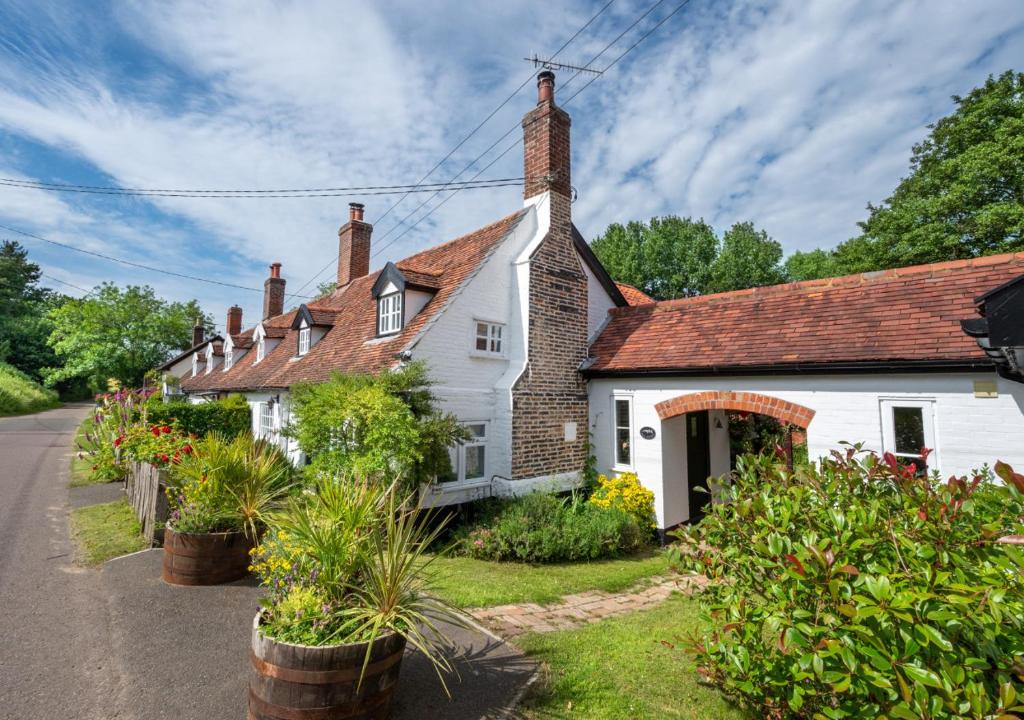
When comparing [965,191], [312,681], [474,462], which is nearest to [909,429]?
[474,462]

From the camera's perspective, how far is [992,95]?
2197 cm

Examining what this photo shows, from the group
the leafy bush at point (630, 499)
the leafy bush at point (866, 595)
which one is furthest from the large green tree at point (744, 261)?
the leafy bush at point (866, 595)

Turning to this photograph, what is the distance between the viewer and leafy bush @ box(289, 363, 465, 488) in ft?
26.8

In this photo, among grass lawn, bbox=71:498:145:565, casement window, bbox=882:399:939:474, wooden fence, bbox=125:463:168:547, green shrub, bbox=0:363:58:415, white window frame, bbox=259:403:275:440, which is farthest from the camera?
green shrub, bbox=0:363:58:415

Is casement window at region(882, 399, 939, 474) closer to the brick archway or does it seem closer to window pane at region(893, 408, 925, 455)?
window pane at region(893, 408, 925, 455)

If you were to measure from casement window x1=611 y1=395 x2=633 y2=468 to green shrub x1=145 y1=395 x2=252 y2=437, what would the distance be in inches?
508

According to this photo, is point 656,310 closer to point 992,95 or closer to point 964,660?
point 964,660

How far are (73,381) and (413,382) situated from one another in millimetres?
64460

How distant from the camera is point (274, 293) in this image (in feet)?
82.6

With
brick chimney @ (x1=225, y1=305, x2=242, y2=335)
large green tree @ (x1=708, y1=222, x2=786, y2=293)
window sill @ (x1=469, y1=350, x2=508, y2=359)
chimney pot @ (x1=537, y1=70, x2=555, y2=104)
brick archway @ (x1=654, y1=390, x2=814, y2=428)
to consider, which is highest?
large green tree @ (x1=708, y1=222, x2=786, y2=293)

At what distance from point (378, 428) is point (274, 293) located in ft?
66.8

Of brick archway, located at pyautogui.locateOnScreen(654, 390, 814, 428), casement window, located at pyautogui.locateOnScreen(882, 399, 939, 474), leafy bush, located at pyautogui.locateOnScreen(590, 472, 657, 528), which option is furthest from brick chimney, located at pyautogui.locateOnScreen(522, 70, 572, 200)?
casement window, located at pyautogui.locateOnScreen(882, 399, 939, 474)

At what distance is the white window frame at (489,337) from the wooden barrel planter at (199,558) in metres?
5.79

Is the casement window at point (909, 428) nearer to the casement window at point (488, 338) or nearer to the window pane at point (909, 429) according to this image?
the window pane at point (909, 429)
